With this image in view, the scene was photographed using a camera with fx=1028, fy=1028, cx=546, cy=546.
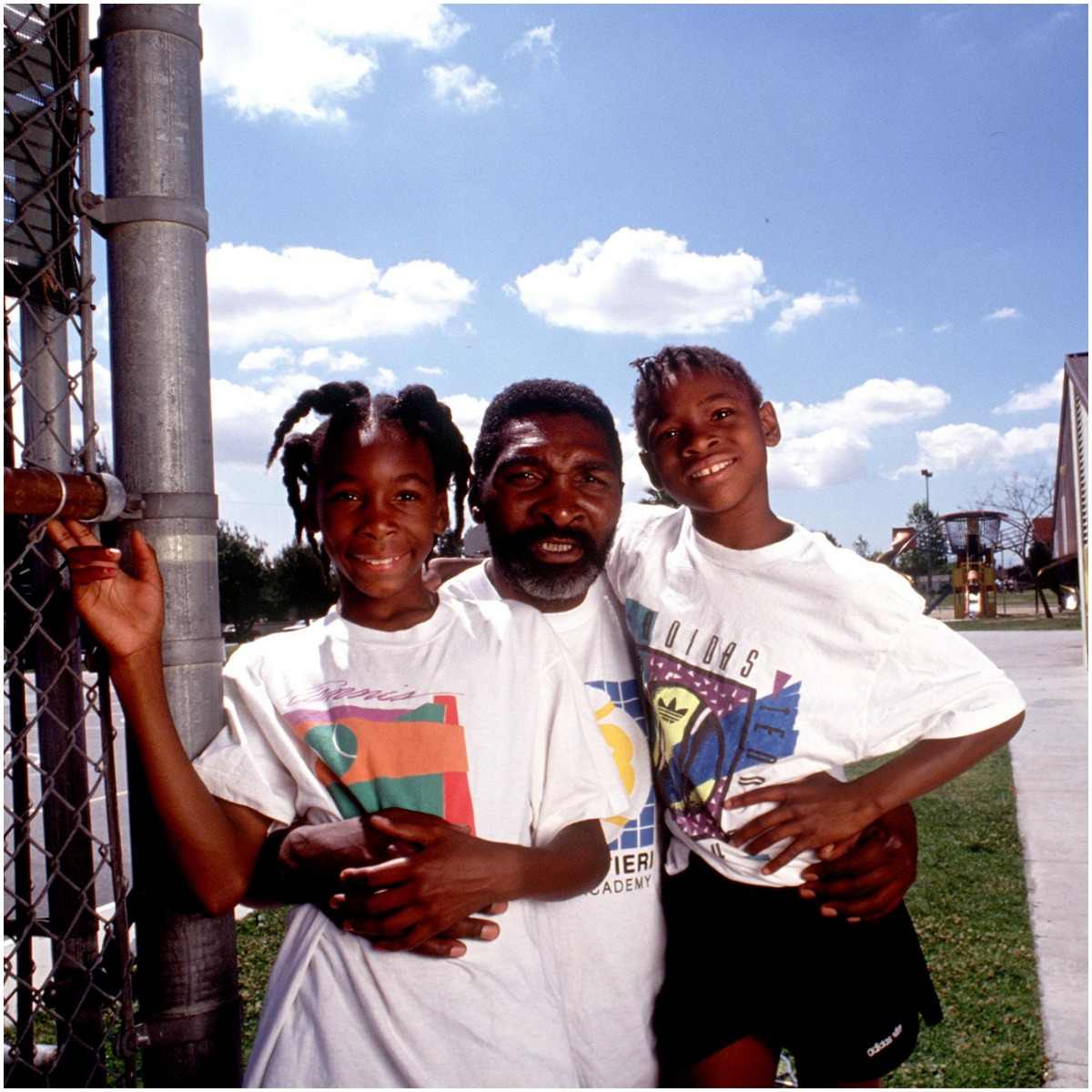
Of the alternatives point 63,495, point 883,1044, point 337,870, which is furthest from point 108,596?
point 883,1044

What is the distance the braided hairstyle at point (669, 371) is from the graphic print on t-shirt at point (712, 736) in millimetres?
613

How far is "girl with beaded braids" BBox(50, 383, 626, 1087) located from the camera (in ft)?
5.25

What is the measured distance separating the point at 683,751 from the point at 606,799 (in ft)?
1.03

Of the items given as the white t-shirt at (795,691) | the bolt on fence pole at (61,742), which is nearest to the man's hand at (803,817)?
the white t-shirt at (795,691)

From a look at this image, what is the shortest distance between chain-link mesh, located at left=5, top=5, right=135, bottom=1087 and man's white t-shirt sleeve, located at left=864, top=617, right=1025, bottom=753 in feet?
4.80

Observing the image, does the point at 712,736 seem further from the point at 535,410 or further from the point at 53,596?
the point at 53,596

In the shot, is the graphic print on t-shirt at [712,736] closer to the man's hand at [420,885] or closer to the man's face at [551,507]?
the man's face at [551,507]

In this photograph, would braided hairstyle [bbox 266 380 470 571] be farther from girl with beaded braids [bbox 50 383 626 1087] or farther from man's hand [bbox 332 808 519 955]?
man's hand [bbox 332 808 519 955]

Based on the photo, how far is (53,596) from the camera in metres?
1.90

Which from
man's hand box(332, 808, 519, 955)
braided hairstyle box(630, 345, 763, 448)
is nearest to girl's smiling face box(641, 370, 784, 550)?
braided hairstyle box(630, 345, 763, 448)

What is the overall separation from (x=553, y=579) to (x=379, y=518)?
0.45 meters

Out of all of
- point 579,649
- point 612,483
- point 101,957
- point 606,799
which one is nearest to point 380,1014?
point 606,799

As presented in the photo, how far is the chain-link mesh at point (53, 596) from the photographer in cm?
185

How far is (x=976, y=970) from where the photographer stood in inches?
167
